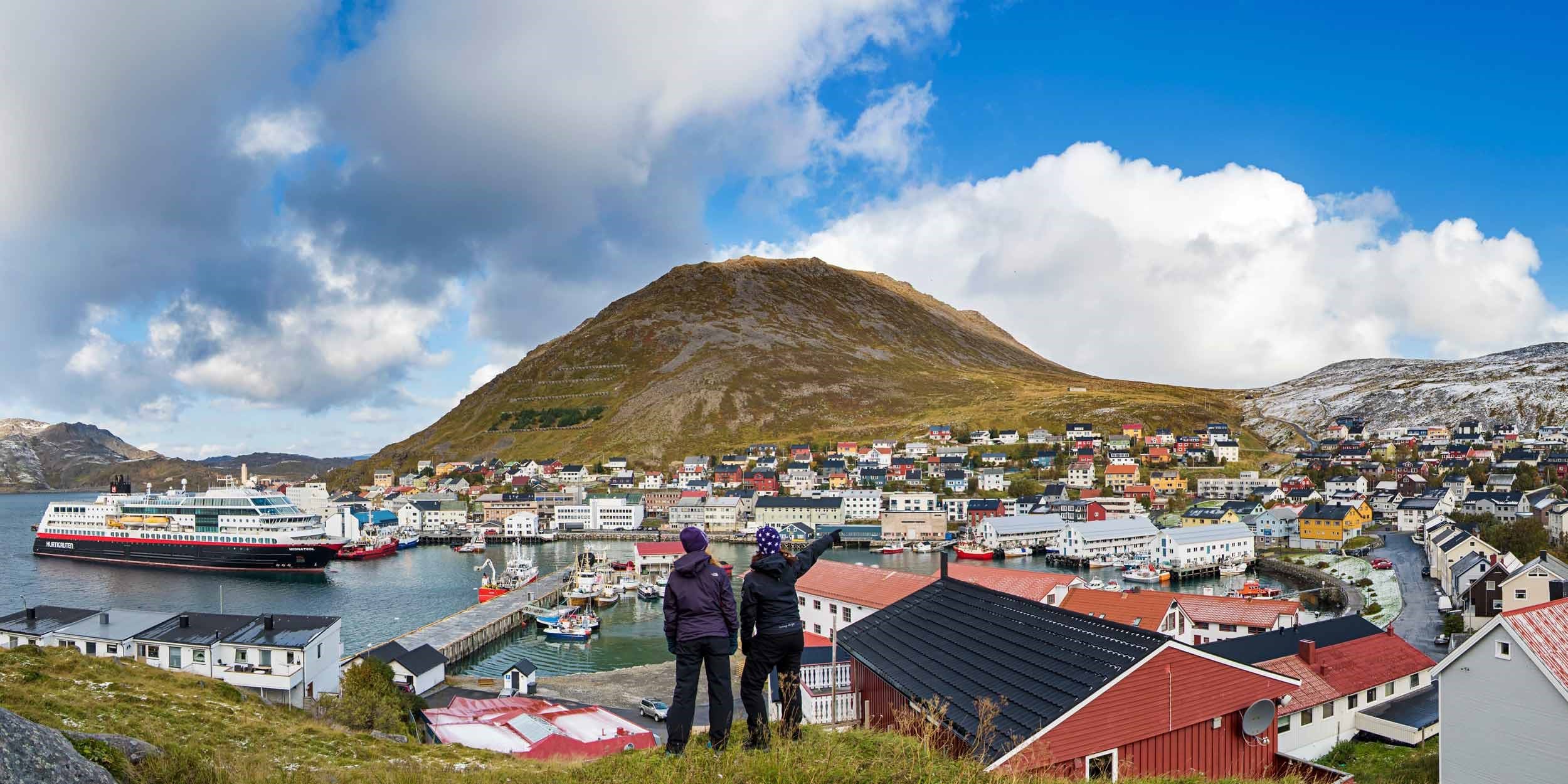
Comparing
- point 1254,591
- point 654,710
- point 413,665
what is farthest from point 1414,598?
point 413,665

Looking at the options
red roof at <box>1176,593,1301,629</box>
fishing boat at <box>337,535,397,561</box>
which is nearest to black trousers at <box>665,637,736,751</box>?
red roof at <box>1176,593,1301,629</box>


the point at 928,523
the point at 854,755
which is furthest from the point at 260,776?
the point at 928,523

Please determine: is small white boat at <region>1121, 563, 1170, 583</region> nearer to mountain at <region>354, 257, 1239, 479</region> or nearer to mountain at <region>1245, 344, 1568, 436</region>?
mountain at <region>354, 257, 1239, 479</region>

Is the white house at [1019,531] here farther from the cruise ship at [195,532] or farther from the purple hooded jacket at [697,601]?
the purple hooded jacket at [697,601]

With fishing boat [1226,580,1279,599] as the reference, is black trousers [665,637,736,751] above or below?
above

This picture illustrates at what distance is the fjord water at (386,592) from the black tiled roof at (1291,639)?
61.1ft

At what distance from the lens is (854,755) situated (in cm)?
544

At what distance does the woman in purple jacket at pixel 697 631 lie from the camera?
5.37 meters

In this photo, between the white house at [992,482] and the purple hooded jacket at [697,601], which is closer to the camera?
the purple hooded jacket at [697,601]

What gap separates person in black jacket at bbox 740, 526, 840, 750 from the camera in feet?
18.4

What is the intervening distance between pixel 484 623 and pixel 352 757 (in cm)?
2275

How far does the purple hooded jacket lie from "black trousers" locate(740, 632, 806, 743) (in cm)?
32

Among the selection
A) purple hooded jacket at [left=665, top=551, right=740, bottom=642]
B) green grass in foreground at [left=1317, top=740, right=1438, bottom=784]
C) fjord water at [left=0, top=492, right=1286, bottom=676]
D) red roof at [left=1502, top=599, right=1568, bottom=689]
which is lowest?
fjord water at [left=0, top=492, right=1286, bottom=676]

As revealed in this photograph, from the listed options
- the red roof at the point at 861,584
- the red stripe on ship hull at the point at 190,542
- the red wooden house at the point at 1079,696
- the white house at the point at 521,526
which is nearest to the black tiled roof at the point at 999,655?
the red wooden house at the point at 1079,696
